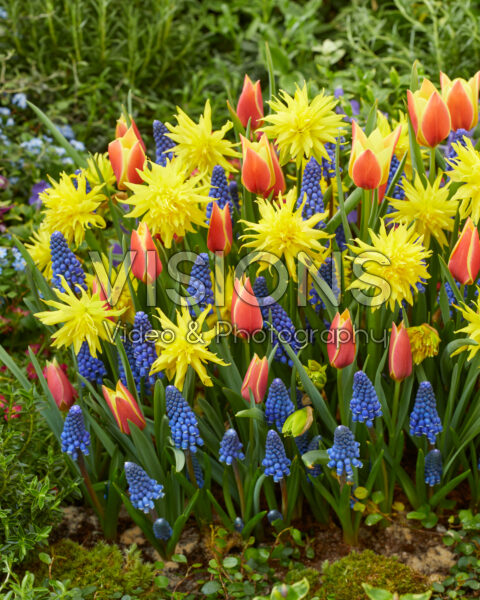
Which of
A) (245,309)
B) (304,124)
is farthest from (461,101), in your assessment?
(245,309)

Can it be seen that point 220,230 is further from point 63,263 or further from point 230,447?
point 230,447

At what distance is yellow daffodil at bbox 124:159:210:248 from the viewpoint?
6.42 ft

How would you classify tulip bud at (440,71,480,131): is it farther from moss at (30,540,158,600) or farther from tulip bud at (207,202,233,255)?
moss at (30,540,158,600)

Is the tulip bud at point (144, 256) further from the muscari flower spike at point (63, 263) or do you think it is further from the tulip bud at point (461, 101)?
the tulip bud at point (461, 101)

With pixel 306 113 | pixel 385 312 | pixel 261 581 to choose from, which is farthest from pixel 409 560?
pixel 306 113

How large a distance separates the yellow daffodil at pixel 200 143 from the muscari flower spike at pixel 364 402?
0.77 metres

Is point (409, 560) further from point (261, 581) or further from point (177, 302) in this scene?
point (177, 302)

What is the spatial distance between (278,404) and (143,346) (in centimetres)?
40

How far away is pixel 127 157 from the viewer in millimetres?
2125

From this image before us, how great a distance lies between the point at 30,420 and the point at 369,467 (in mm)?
1040

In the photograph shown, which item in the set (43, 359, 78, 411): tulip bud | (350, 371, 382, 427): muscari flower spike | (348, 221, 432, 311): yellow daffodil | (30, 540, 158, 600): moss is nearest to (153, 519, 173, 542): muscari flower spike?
(30, 540, 158, 600): moss

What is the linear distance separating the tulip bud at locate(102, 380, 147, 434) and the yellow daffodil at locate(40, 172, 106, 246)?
1.70ft

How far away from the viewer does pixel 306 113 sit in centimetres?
204

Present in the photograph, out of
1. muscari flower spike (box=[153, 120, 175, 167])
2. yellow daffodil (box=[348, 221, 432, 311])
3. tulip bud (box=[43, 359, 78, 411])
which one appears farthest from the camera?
muscari flower spike (box=[153, 120, 175, 167])
